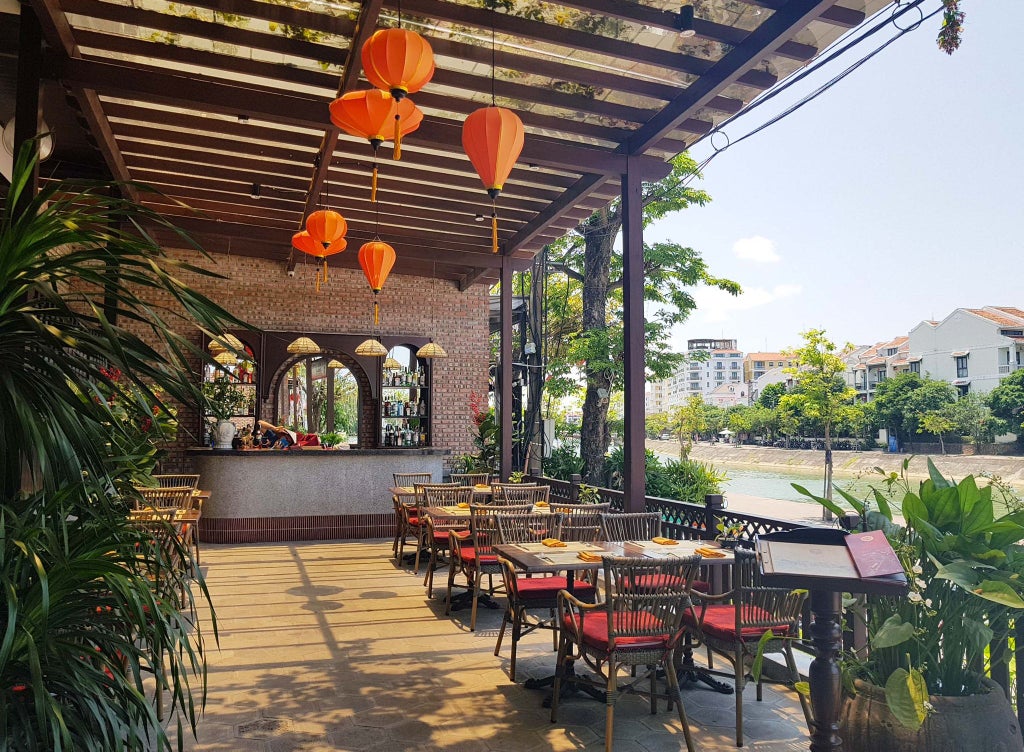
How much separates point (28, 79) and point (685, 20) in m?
4.36

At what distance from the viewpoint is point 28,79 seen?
15.4 ft

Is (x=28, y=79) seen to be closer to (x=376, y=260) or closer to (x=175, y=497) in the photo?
(x=376, y=260)

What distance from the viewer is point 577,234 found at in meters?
14.5

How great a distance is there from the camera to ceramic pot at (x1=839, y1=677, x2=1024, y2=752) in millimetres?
2115

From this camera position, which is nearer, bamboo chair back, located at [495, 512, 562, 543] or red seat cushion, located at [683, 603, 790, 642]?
red seat cushion, located at [683, 603, 790, 642]

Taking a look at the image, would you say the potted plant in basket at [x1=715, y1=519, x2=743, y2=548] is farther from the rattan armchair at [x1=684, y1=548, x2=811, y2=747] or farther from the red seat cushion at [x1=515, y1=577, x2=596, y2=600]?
the red seat cushion at [x1=515, y1=577, x2=596, y2=600]

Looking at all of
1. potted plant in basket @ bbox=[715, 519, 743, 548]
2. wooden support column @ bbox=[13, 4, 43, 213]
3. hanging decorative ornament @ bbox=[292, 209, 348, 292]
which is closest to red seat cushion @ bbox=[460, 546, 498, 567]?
potted plant in basket @ bbox=[715, 519, 743, 548]

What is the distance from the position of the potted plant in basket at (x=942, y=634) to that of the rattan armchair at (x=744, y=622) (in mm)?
1295

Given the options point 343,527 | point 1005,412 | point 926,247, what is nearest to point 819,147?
point 926,247

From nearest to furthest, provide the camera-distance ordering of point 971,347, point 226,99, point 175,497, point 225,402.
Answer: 1. point 226,99
2. point 175,497
3. point 225,402
4. point 971,347

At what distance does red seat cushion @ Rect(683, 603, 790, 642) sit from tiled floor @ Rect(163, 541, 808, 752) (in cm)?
49

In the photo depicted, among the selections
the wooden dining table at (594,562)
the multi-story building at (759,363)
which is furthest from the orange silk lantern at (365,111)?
the multi-story building at (759,363)

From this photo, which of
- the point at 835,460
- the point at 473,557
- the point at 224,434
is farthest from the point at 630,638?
the point at 835,460

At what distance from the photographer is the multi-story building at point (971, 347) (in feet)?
105
